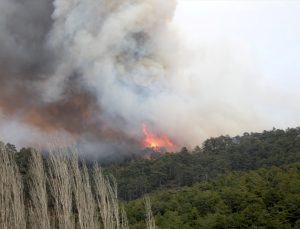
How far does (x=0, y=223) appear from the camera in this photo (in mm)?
13508

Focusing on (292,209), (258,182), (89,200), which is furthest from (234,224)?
(89,200)

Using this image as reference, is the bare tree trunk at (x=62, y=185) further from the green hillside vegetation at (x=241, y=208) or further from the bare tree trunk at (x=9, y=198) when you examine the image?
the green hillside vegetation at (x=241, y=208)

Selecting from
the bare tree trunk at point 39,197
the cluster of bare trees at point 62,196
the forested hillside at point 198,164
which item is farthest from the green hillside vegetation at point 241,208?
the forested hillside at point 198,164

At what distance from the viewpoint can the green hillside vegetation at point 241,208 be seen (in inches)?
722

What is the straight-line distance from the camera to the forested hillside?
47.3 meters

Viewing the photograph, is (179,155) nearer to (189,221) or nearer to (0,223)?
(189,221)

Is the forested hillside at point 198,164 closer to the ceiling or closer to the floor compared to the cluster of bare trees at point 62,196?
closer to the ceiling

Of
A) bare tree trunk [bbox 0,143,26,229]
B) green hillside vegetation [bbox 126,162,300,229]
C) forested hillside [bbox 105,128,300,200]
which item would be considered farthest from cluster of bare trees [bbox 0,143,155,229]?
forested hillside [bbox 105,128,300,200]

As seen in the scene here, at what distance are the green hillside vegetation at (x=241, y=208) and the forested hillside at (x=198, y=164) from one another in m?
20.7

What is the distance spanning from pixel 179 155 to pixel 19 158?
25934 millimetres

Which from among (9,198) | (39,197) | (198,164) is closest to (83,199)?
(39,197)

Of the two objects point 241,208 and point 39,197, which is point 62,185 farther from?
point 241,208

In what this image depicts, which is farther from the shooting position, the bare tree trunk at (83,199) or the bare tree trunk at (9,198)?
the bare tree trunk at (9,198)

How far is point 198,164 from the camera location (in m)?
51.6
